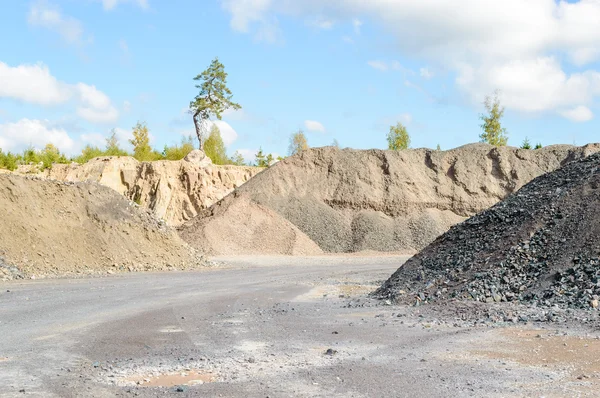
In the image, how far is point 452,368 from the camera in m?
8.68

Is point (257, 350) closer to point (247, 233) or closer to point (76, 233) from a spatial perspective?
point (76, 233)

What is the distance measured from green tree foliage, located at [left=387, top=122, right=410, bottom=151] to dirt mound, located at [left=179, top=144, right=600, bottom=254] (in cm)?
2527

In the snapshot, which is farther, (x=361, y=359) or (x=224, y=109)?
(x=224, y=109)

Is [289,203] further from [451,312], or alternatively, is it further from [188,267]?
[451,312]

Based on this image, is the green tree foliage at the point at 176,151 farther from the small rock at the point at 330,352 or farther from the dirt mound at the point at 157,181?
the small rock at the point at 330,352

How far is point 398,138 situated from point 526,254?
6724 cm

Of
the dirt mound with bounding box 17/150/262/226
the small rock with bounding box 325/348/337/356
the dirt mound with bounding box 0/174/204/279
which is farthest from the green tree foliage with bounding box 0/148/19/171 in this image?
the small rock with bounding box 325/348/337/356

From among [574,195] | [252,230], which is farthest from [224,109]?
[574,195]

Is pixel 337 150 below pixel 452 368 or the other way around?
the other way around

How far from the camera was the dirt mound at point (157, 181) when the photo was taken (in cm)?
5441

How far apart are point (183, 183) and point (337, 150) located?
14424mm

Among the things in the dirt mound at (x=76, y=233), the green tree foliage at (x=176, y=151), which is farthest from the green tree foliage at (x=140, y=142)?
the dirt mound at (x=76, y=233)

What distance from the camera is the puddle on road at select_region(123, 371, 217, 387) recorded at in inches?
312

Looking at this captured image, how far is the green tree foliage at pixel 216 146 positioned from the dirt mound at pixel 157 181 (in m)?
14.9
